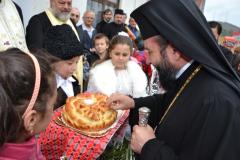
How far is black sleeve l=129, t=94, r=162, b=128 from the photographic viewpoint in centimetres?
269

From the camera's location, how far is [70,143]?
2.27 meters

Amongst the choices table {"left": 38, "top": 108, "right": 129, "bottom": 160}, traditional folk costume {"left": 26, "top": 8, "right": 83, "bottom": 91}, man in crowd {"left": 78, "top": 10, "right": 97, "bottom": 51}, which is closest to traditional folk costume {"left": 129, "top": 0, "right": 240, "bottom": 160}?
table {"left": 38, "top": 108, "right": 129, "bottom": 160}

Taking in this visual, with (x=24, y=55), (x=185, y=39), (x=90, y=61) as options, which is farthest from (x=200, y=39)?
(x=90, y=61)

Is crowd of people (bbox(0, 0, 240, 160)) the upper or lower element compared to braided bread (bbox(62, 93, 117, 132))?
upper

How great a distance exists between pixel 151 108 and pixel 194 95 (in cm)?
79

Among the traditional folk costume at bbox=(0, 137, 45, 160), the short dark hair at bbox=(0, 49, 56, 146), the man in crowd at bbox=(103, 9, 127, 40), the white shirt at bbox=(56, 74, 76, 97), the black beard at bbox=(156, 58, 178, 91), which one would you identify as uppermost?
the short dark hair at bbox=(0, 49, 56, 146)

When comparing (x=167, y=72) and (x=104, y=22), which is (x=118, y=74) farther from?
(x=104, y=22)

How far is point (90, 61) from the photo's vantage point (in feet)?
22.6

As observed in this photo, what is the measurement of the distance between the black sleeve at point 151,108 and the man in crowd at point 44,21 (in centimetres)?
141

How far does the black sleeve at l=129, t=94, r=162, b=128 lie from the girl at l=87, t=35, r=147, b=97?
0.86m

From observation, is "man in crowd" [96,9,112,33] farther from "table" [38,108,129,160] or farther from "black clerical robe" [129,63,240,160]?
"black clerical robe" [129,63,240,160]

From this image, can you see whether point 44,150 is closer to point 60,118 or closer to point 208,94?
point 60,118

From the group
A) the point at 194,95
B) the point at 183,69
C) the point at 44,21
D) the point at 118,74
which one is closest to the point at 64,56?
the point at 118,74

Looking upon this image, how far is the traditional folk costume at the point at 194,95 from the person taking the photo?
1.80m
